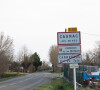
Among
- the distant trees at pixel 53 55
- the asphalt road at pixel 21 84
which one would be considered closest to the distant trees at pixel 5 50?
the asphalt road at pixel 21 84

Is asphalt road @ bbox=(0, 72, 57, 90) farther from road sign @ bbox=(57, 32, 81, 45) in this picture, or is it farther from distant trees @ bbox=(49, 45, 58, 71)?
distant trees @ bbox=(49, 45, 58, 71)

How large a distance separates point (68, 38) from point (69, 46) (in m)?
0.40

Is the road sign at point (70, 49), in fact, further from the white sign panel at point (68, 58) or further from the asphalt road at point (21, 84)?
the asphalt road at point (21, 84)

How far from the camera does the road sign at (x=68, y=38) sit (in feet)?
29.0

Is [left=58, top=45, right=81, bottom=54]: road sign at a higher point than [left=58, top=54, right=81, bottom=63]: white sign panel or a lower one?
higher

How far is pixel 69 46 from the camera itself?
8.91 meters

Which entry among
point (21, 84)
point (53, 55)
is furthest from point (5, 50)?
point (53, 55)

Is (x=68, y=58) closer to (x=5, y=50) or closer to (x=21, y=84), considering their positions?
(x=21, y=84)

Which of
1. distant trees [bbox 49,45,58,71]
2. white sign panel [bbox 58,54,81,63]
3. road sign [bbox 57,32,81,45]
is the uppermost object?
distant trees [bbox 49,45,58,71]

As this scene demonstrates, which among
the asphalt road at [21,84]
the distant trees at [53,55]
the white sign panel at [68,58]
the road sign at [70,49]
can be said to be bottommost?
the asphalt road at [21,84]

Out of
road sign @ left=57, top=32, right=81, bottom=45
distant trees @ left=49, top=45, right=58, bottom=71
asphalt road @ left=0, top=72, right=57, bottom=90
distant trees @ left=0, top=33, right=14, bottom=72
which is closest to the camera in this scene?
road sign @ left=57, top=32, right=81, bottom=45

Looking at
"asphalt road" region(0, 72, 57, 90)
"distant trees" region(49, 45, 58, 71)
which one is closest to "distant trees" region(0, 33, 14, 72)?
"asphalt road" region(0, 72, 57, 90)

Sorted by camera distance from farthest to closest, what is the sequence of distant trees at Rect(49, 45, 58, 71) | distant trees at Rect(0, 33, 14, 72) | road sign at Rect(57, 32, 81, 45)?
1. distant trees at Rect(49, 45, 58, 71)
2. distant trees at Rect(0, 33, 14, 72)
3. road sign at Rect(57, 32, 81, 45)

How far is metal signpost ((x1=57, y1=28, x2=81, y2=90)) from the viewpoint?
29.0ft
